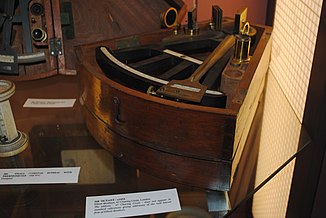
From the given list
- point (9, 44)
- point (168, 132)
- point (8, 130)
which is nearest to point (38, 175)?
point (8, 130)

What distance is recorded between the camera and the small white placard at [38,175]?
2.93 ft

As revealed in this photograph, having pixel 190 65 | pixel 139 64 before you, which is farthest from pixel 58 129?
pixel 190 65

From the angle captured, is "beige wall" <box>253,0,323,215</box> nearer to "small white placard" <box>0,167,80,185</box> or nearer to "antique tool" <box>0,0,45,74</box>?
"small white placard" <box>0,167,80,185</box>

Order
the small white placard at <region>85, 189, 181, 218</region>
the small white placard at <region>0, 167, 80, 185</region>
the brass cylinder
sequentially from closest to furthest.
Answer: the small white placard at <region>85, 189, 181, 218</region>
the small white placard at <region>0, 167, 80, 185</region>
the brass cylinder

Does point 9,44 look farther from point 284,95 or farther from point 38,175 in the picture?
point 284,95

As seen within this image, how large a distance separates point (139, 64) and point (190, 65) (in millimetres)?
124

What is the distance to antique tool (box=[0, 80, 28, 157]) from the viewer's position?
946mm

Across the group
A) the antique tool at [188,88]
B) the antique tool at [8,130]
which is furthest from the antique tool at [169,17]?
the antique tool at [8,130]

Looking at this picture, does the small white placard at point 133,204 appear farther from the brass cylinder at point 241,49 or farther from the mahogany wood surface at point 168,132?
the brass cylinder at point 241,49

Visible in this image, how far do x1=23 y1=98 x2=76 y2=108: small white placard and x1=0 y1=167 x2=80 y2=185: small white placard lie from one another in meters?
0.32

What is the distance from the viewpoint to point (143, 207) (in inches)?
31.6

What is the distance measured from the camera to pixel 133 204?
0.81m

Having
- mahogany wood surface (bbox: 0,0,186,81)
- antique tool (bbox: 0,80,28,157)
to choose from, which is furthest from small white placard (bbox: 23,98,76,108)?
antique tool (bbox: 0,80,28,157)

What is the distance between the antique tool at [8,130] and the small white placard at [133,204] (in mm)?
268
